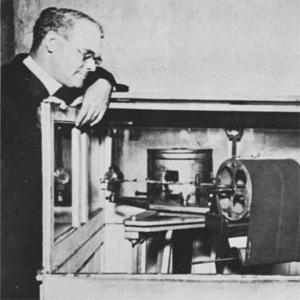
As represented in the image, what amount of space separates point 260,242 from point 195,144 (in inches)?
42.6

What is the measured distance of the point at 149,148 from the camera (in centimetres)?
255

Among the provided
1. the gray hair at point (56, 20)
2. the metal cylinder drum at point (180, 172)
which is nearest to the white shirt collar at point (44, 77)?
the gray hair at point (56, 20)

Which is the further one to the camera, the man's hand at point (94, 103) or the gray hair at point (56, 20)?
the gray hair at point (56, 20)

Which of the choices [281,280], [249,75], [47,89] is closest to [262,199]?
[281,280]

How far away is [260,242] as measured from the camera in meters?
1.62

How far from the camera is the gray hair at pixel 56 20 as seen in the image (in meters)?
2.51

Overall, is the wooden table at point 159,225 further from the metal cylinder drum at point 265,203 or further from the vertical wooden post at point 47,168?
the vertical wooden post at point 47,168

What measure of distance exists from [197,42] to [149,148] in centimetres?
73

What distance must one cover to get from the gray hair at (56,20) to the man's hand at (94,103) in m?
0.78

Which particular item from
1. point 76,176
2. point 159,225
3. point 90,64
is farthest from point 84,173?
point 90,64

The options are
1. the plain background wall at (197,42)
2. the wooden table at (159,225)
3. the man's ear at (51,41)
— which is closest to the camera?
the wooden table at (159,225)

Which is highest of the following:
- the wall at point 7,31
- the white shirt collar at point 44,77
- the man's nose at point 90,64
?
the wall at point 7,31

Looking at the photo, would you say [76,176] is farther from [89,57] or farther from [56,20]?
[56,20]

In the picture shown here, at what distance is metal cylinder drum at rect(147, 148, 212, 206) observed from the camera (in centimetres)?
218
